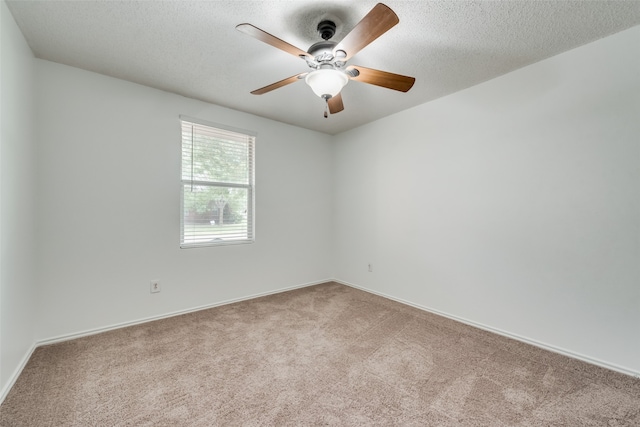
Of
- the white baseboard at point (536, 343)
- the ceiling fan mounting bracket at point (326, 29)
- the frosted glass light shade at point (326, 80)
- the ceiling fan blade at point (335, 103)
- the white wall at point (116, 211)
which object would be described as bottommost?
the white baseboard at point (536, 343)

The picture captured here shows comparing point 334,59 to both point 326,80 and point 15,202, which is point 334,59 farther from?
point 15,202

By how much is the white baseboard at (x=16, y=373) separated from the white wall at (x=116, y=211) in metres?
0.20

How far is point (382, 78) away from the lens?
1.82 metres

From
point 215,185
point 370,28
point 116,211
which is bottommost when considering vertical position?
point 116,211

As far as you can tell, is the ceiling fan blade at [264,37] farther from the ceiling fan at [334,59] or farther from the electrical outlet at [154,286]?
the electrical outlet at [154,286]

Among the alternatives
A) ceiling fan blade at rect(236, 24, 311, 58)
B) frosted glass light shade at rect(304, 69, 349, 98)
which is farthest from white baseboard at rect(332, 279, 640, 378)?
ceiling fan blade at rect(236, 24, 311, 58)

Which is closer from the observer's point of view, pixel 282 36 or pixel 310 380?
pixel 310 380

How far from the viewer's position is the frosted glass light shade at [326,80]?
1.71 m

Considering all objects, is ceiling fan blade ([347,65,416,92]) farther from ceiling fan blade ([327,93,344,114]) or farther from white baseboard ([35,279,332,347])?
white baseboard ([35,279,332,347])

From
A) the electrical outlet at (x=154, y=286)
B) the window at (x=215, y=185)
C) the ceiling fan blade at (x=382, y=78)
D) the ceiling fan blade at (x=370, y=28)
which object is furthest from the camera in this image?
the window at (x=215, y=185)

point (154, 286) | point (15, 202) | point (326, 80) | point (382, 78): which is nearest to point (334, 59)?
point (326, 80)

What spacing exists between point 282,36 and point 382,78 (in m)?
0.78

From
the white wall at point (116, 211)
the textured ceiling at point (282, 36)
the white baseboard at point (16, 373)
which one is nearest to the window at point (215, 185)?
the white wall at point (116, 211)

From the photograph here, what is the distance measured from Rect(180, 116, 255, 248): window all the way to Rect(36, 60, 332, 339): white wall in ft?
0.33
